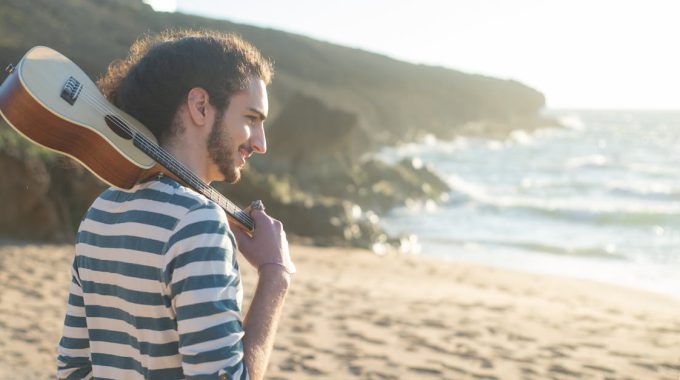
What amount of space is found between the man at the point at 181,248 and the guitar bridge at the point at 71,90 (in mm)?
171

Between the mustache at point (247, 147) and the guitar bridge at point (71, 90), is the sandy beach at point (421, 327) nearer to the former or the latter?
the mustache at point (247, 147)

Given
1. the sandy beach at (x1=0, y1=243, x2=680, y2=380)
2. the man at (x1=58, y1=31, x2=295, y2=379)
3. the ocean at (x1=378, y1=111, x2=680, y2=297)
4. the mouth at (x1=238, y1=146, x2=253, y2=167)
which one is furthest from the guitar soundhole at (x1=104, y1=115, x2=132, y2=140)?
the ocean at (x1=378, y1=111, x2=680, y2=297)

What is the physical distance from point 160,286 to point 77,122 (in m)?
0.37

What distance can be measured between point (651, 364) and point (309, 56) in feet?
206

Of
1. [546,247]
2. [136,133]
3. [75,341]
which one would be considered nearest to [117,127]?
[136,133]

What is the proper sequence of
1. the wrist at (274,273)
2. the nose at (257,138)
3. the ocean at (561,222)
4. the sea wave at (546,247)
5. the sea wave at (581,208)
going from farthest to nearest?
the sea wave at (581,208)
the sea wave at (546,247)
the ocean at (561,222)
the nose at (257,138)
the wrist at (274,273)

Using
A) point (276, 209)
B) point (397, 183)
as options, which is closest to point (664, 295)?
point (276, 209)

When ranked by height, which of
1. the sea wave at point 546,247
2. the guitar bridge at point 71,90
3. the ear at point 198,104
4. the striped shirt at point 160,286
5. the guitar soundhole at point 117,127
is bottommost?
the striped shirt at point 160,286

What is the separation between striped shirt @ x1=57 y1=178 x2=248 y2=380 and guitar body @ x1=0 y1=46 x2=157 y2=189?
66 mm

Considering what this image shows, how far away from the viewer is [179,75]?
5.36 feet

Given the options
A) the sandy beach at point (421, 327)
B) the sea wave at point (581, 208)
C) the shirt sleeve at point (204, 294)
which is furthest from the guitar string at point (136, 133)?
the sea wave at point (581, 208)

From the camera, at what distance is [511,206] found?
22.0 meters

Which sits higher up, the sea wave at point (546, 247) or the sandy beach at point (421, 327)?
the sea wave at point (546, 247)

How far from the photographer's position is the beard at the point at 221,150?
1.64 m
